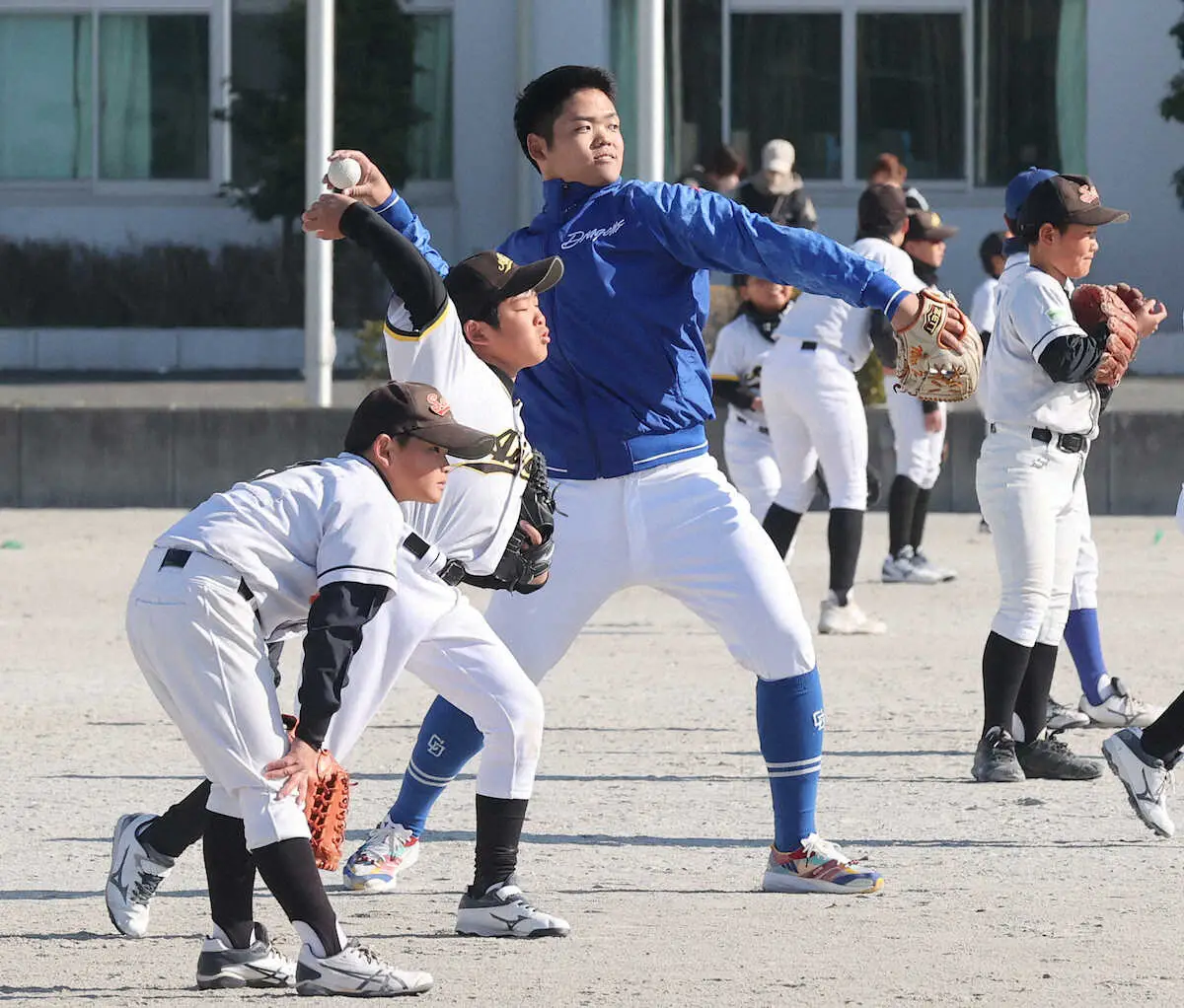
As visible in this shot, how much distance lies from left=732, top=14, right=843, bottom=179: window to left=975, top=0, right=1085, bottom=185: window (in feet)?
5.17

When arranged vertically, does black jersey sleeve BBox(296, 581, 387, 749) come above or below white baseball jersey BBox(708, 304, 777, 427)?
below

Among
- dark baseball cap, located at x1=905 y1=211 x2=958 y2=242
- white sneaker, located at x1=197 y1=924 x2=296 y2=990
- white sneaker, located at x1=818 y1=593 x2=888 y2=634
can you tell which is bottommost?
white sneaker, located at x1=197 y1=924 x2=296 y2=990

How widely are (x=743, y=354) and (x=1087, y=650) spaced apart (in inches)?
129

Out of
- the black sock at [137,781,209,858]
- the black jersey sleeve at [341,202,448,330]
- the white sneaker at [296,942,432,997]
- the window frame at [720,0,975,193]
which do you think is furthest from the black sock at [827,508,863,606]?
the window frame at [720,0,975,193]

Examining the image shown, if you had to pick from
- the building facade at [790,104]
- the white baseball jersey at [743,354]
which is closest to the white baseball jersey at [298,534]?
the white baseball jersey at [743,354]

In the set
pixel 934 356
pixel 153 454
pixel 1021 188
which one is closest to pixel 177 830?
pixel 934 356

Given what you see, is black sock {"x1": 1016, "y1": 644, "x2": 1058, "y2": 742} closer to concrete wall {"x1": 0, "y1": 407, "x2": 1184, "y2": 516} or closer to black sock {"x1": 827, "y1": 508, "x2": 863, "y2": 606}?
black sock {"x1": 827, "y1": 508, "x2": 863, "y2": 606}

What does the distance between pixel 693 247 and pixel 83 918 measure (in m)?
2.18

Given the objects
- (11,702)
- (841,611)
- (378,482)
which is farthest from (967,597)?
(378,482)

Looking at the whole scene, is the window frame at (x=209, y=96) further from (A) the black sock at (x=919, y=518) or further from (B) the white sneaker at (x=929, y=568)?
(B) the white sneaker at (x=929, y=568)

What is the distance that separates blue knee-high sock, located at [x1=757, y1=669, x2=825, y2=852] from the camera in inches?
242

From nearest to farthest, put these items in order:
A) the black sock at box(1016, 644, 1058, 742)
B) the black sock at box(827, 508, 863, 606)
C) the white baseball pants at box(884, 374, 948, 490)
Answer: the black sock at box(1016, 644, 1058, 742)
the black sock at box(827, 508, 863, 606)
the white baseball pants at box(884, 374, 948, 490)

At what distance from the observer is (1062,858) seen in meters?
6.57

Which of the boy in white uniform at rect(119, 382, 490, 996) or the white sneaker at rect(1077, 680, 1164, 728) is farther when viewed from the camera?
the white sneaker at rect(1077, 680, 1164, 728)
